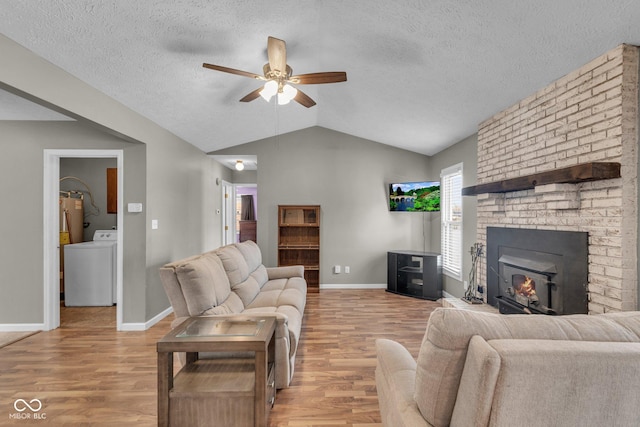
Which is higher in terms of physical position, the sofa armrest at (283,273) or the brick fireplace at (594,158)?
the brick fireplace at (594,158)

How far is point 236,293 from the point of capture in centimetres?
298

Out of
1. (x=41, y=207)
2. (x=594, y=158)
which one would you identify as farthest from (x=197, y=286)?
(x=594, y=158)

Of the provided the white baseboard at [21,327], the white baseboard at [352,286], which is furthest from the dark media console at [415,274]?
the white baseboard at [21,327]

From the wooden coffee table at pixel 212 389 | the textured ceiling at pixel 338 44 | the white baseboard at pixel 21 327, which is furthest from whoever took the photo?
the white baseboard at pixel 21 327

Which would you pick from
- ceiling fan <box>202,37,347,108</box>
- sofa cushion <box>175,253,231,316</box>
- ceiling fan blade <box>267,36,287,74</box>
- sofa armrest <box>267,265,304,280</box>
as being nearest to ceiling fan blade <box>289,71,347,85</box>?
ceiling fan <box>202,37,347,108</box>

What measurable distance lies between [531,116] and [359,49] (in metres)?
1.74

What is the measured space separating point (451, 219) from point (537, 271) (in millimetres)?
2193

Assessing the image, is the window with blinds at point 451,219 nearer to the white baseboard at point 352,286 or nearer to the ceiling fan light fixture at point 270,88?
the white baseboard at point 352,286

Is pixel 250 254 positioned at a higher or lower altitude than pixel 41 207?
lower

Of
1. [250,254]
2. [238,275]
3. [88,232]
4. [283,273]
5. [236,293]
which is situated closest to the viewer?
[236,293]

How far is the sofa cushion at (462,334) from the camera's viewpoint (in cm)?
98

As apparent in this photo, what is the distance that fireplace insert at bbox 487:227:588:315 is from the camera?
96.7 inches

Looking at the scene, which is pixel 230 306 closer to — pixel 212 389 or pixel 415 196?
pixel 212 389

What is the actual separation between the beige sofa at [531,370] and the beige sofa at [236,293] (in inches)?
59.0
